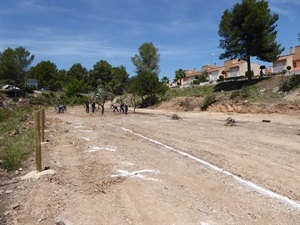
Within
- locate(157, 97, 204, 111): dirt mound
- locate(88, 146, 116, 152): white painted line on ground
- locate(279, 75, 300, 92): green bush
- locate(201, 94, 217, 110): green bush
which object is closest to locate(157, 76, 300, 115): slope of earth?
locate(157, 97, 204, 111): dirt mound

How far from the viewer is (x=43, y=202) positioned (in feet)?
20.5

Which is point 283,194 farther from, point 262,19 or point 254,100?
point 262,19

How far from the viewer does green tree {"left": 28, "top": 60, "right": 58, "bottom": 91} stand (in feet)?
310

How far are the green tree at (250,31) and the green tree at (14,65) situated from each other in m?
54.1

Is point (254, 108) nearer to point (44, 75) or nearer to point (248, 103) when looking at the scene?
point (248, 103)

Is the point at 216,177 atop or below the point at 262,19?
below

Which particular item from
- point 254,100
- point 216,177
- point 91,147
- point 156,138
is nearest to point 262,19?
point 254,100

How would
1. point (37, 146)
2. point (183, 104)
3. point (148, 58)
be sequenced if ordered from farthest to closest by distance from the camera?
1. point (148, 58)
2. point (183, 104)
3. point (37, 146)

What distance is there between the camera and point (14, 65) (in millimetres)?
81062

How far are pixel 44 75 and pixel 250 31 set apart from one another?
66.6 meters

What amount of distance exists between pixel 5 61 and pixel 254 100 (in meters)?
64.4

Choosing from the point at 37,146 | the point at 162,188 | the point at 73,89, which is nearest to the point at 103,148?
the point at 37,146

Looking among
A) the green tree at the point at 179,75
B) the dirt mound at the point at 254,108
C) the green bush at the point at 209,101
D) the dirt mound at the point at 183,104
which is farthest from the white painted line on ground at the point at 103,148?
the green tree at the point at 179,75

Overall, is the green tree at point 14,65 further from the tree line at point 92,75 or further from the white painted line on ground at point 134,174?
the white painted line on ground at point 134,174
